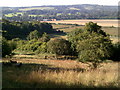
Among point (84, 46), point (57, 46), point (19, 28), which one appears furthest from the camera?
point (19, 28)

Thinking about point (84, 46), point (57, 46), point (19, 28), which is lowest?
point (57, 46)

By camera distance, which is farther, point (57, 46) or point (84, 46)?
point (57, 46)

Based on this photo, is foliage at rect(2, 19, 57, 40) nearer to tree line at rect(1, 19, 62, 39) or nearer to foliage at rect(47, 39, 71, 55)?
tree line at rect(1, 19, 62, 39)

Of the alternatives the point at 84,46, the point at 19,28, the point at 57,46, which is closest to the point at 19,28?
the point at 19,28

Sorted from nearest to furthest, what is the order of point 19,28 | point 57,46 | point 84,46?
point 84,46, point 57,46, point 19,28

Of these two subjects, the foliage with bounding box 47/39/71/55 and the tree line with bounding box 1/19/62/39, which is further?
the tree line with bounding box 1/19/62/39

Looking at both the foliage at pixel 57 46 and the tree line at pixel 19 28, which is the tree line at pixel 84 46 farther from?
the tree line at pixel 19 28

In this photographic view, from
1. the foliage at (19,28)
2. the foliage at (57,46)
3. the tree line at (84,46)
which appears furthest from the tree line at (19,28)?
the foliage at (57,46)

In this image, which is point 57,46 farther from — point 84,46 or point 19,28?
point 19,28

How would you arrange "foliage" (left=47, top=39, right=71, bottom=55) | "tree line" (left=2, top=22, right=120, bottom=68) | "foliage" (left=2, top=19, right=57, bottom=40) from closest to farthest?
1. "tree line" (left=2, top=22, right=120, bottom=68)
2. "foliage" (left=47, top=39, right=71, bottom=55)
3. "foliage" (left=2, top=19, right=57, bottom=40)

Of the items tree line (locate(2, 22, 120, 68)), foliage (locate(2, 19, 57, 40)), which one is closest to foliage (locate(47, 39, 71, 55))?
tree line (locate(2, 22, 120, 68))

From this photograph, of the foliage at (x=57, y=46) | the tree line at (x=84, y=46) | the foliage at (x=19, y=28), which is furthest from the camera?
the foliage at (x=19, y=28)

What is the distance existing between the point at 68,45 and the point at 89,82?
34625 millimetres

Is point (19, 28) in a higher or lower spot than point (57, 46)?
higher
